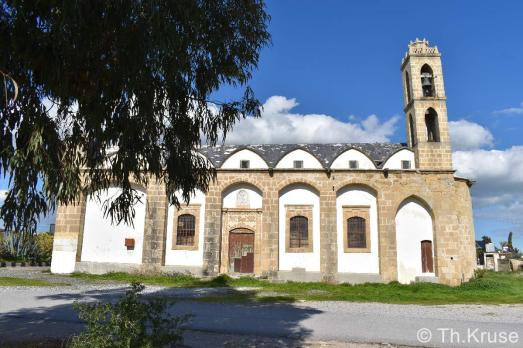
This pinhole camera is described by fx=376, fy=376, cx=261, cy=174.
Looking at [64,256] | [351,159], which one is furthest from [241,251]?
[64,256]

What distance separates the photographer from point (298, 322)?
8633mm

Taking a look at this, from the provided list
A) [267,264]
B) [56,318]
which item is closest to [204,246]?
[267,264]

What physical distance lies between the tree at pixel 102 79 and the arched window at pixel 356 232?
15207 mm

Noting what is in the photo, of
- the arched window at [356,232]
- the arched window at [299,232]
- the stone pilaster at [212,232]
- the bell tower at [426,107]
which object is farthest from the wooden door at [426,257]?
the stone pilaster at [212,232]

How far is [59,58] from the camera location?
13.8 ft

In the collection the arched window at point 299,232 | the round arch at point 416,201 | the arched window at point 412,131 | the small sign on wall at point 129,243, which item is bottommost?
the small sign on wall at point 129,243

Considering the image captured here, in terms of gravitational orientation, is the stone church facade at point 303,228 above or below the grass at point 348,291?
above

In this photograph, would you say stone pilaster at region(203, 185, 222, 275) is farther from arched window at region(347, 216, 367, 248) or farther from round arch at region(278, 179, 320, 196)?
arched window at region(347, 216, 367, 248)

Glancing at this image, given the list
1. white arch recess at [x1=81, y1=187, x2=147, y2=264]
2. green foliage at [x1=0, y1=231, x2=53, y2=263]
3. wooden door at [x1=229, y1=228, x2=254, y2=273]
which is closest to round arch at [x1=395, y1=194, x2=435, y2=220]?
wooden door at [x1=229, y1=228, x2=254, y2=273]

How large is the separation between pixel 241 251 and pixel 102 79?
16.1 m

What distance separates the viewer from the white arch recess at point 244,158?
20922 mm

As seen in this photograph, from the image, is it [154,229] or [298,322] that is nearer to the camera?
[298,322]

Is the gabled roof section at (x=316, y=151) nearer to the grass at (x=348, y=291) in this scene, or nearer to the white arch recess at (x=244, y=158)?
the white arch recess at (x=244, y=158)

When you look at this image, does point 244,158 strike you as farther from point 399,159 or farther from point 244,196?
point 399,159
